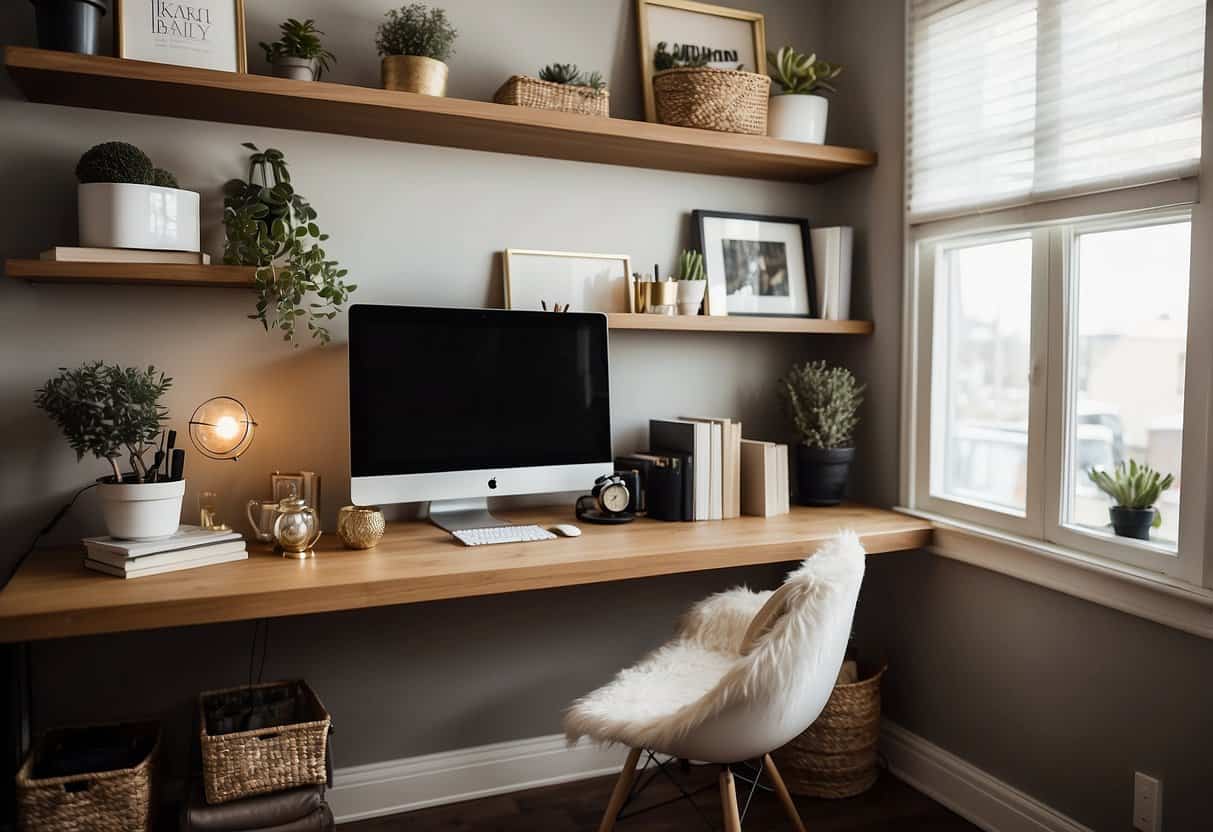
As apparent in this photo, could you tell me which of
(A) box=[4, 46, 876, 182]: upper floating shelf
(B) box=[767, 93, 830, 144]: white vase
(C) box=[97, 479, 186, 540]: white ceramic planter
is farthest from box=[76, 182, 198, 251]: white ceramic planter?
(B) box=[767, 93, 830, 144]: white vase

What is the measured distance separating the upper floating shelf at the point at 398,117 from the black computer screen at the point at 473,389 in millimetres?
473

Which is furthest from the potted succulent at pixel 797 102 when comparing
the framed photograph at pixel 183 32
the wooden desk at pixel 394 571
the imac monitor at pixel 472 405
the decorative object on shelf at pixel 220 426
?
the decorative object on shelf at pixel 220 426

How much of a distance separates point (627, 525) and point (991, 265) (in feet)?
3.94

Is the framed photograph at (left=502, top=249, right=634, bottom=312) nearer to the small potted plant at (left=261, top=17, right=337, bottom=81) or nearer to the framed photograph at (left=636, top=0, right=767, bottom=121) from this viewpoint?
the framed photograph at (left=636, top=0, right=767, bottom=121)

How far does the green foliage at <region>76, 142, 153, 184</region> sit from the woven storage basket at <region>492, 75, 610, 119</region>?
2.92ft

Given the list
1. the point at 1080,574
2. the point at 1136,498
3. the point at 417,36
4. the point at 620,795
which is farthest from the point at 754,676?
the point at 417,36

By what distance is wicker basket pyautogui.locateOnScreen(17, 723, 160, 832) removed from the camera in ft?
5.75

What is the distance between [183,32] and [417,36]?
53cm

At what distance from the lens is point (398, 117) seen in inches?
87.3

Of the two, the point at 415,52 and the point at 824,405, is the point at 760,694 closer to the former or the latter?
the point at 824,405

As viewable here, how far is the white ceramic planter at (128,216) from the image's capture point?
1.94 metres

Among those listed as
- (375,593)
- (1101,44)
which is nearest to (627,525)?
(375,593)

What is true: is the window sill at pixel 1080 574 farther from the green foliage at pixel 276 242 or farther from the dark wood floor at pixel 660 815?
the green foliage at pixel 276 242

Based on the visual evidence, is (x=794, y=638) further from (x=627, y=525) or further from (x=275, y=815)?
(x=275, y=815)
